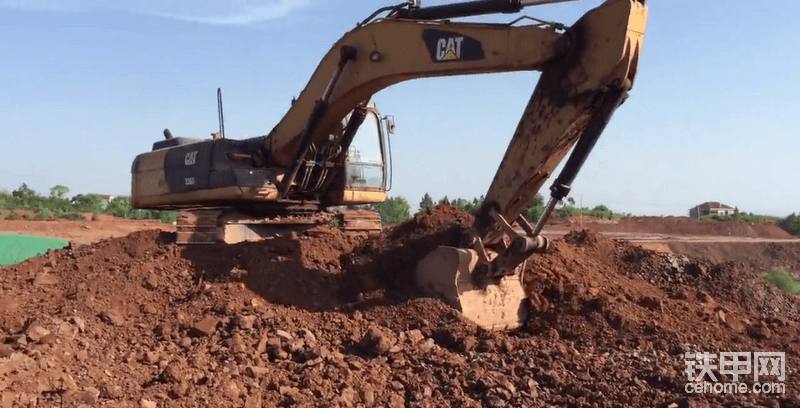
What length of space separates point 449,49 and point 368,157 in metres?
2.95

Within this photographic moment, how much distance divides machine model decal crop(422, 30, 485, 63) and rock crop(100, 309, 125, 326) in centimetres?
384

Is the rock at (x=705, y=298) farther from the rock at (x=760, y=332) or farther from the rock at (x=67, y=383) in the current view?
the rock at (x=67, y=383)

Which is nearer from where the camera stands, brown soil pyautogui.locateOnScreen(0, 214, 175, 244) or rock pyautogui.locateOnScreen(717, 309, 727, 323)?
rock pyautogui.locateOnScreen(717, 309, 727, 323)

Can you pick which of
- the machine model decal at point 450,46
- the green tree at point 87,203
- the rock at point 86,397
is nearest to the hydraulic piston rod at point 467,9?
the machine model decal at point 450,46

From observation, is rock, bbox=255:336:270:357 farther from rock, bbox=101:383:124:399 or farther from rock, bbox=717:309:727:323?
rock, bbox=717:309:727:323

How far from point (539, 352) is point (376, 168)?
439 cm

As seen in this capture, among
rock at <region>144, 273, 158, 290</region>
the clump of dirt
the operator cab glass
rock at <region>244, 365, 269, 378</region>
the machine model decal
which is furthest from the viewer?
the operator cab glass

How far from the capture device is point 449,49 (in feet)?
24.8

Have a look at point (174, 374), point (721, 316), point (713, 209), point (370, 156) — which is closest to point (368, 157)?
point (370, 156)

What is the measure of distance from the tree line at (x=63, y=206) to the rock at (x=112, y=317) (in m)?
25.4

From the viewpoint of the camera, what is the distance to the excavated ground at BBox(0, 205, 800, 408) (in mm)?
5590

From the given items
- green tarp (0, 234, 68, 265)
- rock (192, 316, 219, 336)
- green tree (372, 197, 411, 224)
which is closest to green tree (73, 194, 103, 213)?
green tree (372, 197, 411, 224)

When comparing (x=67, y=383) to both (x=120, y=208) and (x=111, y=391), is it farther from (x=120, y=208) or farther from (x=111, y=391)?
(x=120, y=208)

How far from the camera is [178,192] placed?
991cm
